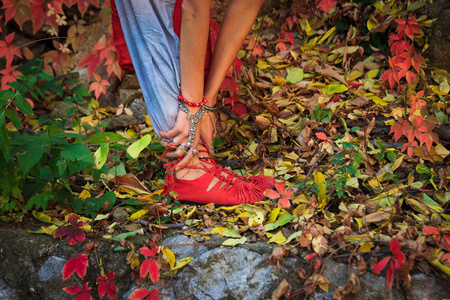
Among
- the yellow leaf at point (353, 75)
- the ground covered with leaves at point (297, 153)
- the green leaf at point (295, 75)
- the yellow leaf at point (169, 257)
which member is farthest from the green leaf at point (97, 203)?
the yellow leaf at point (353, 75)

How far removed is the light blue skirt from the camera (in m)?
1.42

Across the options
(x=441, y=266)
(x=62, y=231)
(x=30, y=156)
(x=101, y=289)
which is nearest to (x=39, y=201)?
(x=62, y=231)

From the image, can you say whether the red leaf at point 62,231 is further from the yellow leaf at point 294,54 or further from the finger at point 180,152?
the yellow leaf at point 294,54

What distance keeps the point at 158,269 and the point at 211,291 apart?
0.17 meters

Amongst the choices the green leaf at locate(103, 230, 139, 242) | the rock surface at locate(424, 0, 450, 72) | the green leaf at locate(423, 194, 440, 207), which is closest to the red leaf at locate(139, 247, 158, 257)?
the green leaf at locate(103, 230, 139, 242)

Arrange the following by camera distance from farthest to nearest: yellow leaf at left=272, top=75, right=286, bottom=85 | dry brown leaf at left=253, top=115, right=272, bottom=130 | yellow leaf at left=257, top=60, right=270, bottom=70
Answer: yellow leaf at left=257, top=60, right=270, bottom=70 → yellow leaf at left=272, top=75, right=286, bottom=85 → dry brown leaf at left=253, top=115, right=272, bottom=130

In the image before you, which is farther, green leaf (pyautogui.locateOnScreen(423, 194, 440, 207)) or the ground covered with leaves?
green leaf (pyautogui.locateOnScreen(423, 194, 440, 207))

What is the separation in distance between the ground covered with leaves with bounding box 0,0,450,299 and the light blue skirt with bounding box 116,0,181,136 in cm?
23

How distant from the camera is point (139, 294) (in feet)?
3.50

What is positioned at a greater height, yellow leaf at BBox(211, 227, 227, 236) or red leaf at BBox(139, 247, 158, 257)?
red leaf at BBox(139, 247, 158, 257)

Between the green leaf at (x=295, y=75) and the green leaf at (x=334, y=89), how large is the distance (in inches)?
8.3

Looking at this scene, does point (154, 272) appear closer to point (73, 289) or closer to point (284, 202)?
point (73, 289)

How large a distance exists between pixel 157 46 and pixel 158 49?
1 cm

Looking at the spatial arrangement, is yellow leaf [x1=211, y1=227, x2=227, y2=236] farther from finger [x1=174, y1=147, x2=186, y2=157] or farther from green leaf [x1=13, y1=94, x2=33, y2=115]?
green leaf [x1=13, y1=94, x2=33, y2=115]
